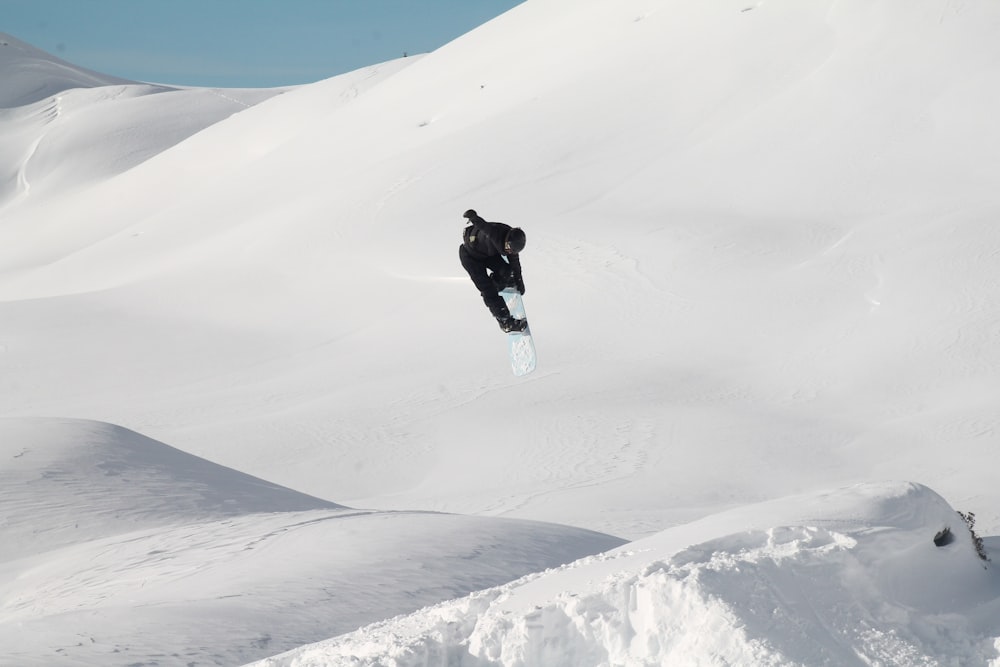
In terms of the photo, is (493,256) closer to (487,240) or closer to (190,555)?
(487,240)

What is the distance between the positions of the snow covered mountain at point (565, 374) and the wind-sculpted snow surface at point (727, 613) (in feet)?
0.06

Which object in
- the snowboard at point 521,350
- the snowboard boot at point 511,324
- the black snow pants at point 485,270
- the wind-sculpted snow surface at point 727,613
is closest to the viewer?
the wind-sculpted snow surface at point 727,613

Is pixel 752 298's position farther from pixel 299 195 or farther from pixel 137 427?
pixel 299 195

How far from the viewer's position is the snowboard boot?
8.51m

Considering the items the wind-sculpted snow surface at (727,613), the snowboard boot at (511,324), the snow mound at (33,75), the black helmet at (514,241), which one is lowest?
the wind-sculpted snow surface at (727,613)

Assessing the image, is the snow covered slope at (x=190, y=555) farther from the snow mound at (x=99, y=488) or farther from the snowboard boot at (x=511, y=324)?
the snowboard boot at (x=511, y=324)

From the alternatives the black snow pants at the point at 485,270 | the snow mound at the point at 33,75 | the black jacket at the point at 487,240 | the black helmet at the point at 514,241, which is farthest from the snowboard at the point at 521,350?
the snow mound at the point at 33,75

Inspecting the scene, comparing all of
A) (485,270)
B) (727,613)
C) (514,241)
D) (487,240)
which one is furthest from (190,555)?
(727,613)

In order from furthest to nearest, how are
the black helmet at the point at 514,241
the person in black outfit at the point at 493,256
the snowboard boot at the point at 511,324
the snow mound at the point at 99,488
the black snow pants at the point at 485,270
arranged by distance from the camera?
1. the snow mound at the point at 99,488
2. the snowboard boot at the point at 511,324
3. the black snow pants at the point at 485,270
4. the person in black outfit at the point at 493,256
5. the black helmet at the point at 514,241

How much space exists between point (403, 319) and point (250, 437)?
5.69 meters

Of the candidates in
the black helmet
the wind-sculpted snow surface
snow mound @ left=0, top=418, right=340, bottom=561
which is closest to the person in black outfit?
the black helmet

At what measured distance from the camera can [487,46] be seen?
131ft

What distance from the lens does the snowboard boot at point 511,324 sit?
27.9 ft

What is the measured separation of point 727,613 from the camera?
185 inches
